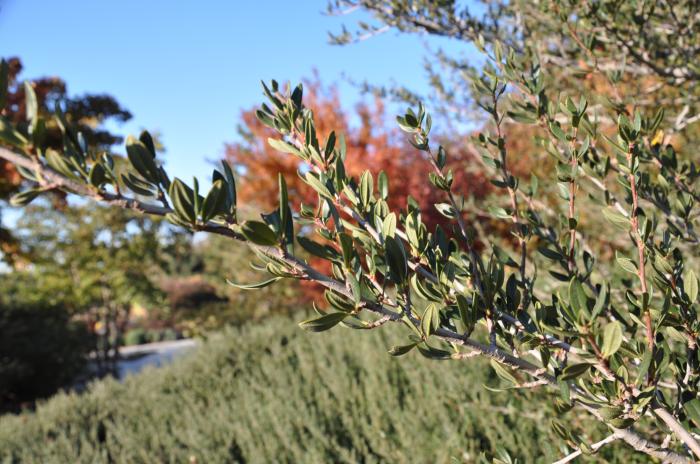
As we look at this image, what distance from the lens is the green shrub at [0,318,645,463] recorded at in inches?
93.4

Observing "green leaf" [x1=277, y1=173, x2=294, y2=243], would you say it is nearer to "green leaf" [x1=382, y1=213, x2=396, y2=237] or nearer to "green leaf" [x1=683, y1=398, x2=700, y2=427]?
"green leaf" [x1=382, y1=213, x2=396, y2=237]

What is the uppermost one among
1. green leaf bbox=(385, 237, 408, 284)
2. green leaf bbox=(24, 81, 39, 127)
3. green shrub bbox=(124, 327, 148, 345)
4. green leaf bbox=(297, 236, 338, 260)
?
green leaf bbox=(24, 81, 39, 127)

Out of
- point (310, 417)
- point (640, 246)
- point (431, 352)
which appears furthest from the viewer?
point (310, 417)

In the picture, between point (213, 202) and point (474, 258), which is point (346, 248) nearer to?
point (213, 202)

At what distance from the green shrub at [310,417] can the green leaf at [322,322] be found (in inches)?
26.1

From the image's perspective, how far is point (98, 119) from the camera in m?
11.0

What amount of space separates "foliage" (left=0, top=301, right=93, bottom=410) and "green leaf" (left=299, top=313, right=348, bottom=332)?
12.3m

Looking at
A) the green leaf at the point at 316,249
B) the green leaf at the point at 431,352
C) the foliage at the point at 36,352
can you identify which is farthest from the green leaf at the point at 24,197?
the foliage at the point at 36,352

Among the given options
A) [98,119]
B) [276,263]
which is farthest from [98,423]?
[98,119]

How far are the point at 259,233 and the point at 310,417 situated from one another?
2.47 m

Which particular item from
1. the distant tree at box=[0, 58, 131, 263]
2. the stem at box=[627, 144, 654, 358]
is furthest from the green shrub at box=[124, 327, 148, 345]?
the stem at box=[627, 144, 654, 358]

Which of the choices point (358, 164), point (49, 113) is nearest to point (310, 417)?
point (358, 164)

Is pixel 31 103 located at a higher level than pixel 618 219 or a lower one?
higher

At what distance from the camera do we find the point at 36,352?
11539mm
